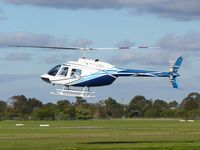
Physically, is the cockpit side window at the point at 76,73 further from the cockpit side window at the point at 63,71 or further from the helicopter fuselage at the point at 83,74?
the cockpit side window at the point at 63,71

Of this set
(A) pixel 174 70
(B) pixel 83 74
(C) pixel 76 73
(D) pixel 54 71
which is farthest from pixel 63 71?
(A) pixel 174 70

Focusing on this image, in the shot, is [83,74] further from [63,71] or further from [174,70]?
[174,70]

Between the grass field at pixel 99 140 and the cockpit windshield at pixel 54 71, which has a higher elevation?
the cockpit windshield at pixel 54 71

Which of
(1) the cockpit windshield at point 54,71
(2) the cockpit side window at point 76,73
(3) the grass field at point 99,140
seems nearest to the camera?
(3) the grass field at point 99,140

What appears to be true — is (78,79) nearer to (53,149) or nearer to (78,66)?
(78,66)

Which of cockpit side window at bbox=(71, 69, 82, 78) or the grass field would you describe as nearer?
the grass field

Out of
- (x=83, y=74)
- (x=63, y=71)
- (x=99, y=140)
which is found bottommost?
(x=99, y=140)

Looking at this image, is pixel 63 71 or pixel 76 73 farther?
pixel 63 71

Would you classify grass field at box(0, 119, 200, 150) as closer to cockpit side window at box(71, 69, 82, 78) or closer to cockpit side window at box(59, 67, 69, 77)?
cockpit side window at box(71, 69, 82, 78)

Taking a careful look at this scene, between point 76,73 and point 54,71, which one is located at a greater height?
point 54,71

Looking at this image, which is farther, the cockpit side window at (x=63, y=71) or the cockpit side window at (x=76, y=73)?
the cockpit side window at (x=63, y=71)

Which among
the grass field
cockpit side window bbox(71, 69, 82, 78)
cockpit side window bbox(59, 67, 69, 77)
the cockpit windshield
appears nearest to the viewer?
the grass field

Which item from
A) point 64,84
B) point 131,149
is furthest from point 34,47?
point 131,149

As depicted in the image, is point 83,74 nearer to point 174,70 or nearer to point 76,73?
point 76,73
